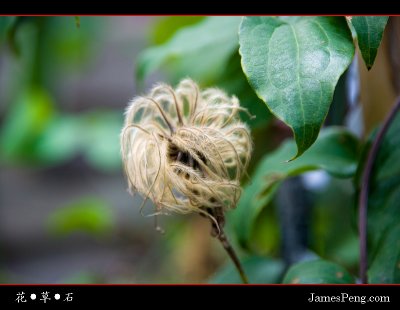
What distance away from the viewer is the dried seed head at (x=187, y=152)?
531 millimetres

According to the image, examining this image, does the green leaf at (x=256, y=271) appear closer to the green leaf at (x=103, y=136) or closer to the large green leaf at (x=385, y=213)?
the large green leaf at (x=385, y=213)

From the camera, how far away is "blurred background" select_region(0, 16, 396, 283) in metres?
0.81

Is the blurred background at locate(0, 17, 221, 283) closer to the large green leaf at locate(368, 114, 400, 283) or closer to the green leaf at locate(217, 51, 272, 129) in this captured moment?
the green leaf at locate(217, 51, 272, 129)

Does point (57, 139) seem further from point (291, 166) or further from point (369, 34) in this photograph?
point (369, 34)

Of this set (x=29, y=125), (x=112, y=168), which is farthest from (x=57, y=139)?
(x=112, y=168)

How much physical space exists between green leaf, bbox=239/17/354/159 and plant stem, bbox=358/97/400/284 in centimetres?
14

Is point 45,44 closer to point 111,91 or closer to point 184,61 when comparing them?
point 184,61

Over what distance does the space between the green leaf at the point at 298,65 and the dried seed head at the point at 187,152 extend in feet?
0.25

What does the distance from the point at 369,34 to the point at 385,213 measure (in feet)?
0.70
